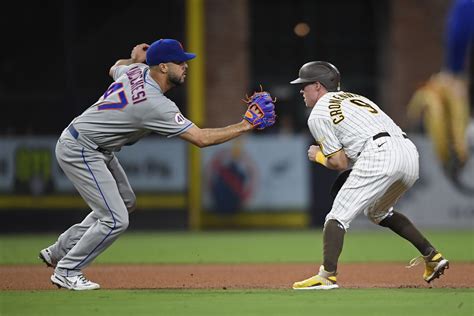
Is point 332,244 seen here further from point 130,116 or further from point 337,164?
point 130,116

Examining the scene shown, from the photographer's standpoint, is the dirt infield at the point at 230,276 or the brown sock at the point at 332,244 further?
the dirt infield at the point at 230,276

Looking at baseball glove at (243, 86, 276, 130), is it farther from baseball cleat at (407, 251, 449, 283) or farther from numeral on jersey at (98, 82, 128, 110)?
baseball cleat at (407, 251, 449, 283)

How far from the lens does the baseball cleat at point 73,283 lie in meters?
8.59

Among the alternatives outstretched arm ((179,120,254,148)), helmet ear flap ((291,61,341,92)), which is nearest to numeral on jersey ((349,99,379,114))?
helmet ear flap ((291,61,341,92))

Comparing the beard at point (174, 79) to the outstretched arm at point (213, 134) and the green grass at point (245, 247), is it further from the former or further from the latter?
the green grass at point (245, 247)

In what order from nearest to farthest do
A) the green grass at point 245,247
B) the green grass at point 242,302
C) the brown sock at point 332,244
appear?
1. the green grass at point 242,302
2. the brown sock at point 332,244
3. the green grass at point 245,247

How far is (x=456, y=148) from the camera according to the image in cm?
1791

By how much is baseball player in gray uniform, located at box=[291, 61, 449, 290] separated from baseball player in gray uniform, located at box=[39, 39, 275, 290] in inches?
18.1

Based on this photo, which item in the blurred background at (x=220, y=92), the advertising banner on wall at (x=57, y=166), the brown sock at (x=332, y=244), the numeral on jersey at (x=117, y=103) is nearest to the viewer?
the brown sock at (x=332, y=244)

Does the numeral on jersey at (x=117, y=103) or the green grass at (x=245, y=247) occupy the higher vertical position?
the numeral on jersey at (x=117, y=103)

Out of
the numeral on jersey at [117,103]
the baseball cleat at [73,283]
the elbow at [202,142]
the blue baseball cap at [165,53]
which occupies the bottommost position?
the baseball cleat at [73,283]

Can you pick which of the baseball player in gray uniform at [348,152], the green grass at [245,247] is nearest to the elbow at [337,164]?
the baseball player in gray uniform at [348,152]

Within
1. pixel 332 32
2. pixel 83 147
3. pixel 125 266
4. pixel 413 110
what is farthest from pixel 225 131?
pixel 332 32

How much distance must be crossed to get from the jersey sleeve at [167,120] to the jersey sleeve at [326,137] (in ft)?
3.39
